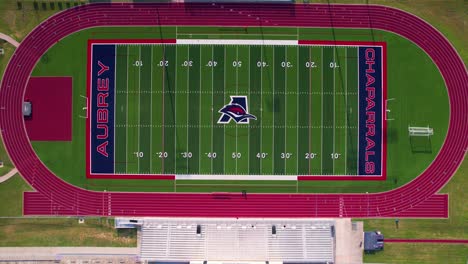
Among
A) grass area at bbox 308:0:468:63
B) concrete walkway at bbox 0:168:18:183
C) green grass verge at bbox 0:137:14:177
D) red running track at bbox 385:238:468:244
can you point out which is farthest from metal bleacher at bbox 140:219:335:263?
grass area at bbox 308:0:468:63

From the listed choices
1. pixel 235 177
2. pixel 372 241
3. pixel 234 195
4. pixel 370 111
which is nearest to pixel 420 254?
pixel 372 241

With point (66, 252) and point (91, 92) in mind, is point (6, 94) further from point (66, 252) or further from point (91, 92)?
point (66, 252)

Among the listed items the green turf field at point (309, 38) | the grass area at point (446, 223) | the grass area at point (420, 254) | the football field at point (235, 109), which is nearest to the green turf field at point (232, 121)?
the football field at point (235, 109)

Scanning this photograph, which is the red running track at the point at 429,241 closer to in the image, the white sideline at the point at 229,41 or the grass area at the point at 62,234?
the white sideline at the point at 229,41

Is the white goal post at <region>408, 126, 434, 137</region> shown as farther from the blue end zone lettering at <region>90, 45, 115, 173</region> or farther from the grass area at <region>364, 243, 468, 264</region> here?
the blue end zone lettering at <region>90, 45, 115, 173</region>

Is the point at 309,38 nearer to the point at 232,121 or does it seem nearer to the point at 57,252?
the point at 232,121

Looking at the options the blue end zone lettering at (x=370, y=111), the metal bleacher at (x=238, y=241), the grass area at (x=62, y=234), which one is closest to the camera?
the metal bleacher at (x=238, y=241)
